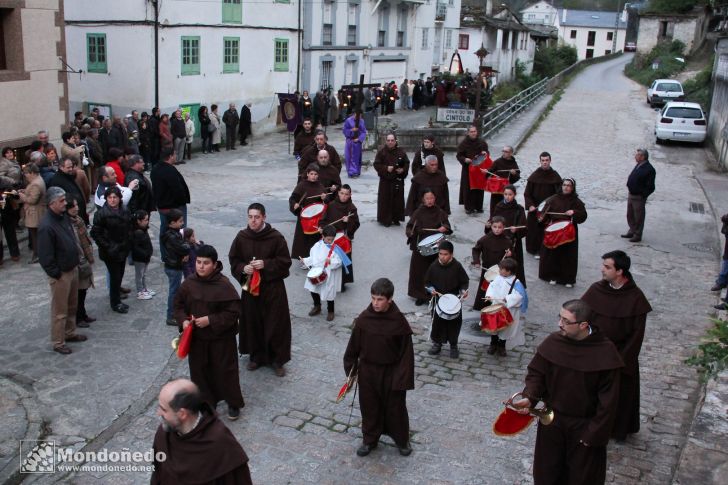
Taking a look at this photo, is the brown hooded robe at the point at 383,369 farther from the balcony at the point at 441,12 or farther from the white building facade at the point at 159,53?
the balcony at the point at 441,12

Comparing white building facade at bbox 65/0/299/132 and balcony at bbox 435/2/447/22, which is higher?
balcony at bbox 435/2/447/22

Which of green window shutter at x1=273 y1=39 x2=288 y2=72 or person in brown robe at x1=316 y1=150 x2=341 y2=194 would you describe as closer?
person in brown robe at x1=316 y1=150 x2=341 y2=194

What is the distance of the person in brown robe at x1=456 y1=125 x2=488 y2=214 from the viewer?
51.1ft

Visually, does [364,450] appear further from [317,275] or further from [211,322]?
[317,275]

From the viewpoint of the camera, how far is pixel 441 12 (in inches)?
1693

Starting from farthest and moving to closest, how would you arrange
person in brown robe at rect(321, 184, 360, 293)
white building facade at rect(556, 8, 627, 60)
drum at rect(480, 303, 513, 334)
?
white building facade at rect(556, 8, 627, 60)
person in brown robe at rect(321, 184, 360, 293)
drum at rect(480, 303, 513, 334)

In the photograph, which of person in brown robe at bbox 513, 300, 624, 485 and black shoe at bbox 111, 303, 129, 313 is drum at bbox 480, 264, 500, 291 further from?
black shoe at bbox 111, 303, 129, 313

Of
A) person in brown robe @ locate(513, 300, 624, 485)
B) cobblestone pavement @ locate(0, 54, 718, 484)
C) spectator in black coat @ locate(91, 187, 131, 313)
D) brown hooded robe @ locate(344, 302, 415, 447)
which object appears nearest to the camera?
person in brown robe @ locate(513, 300, 624, 485)

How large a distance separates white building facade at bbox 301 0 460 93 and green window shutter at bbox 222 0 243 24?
14.6 ft

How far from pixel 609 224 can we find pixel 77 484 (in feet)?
39.6

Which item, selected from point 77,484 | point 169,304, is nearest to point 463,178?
point 169,304

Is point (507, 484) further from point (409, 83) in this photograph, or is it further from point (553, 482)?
point (409, 83)

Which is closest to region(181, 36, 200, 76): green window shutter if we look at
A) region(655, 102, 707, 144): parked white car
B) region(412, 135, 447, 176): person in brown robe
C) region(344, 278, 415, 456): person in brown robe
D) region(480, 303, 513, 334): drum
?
region(412, 135, 447, 176): person in brown robe

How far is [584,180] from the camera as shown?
64.7 ft
